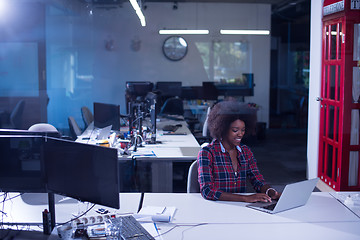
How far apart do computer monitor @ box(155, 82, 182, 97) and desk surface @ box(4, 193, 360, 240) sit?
4.09 m

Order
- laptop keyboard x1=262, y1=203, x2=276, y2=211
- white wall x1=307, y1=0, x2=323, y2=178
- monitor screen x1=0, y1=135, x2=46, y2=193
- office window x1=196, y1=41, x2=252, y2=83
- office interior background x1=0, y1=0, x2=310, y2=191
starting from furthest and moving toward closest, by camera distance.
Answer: office window x1=196, y1=41, x2=252, y2=83, office interior background x1=0, y1=0, x2=310, y2=191, white wall x1=307, y1=0, x2=323, y2=178, laptop keyboard x1=262, y1=203, x2=276, y2=211, monitor screen x1=0, y1=135, x2=46, y2=193

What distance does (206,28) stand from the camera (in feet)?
23.2

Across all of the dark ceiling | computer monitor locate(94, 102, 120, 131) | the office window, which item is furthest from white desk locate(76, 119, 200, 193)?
the dark ceiling

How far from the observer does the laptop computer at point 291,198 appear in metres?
2.68

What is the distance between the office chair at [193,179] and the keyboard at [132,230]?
820 mm

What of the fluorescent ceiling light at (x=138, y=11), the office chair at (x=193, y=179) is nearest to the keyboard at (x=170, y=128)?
the fluorescent ceiling light at (x=138, y=11)

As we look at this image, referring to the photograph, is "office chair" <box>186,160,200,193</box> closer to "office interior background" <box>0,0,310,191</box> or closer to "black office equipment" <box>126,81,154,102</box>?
"black office equipment" <box>126,81,154,102</box>

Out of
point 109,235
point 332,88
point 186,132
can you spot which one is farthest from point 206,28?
point 109,235

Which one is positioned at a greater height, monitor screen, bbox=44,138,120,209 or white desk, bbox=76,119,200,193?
monitor screen, bbox=44,138,120,209

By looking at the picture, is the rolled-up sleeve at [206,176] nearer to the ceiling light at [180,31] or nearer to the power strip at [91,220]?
the power strip at [91,220]

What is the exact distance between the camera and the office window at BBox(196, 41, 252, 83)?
7.29m

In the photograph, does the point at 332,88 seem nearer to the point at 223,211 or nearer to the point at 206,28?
the point at 206,28

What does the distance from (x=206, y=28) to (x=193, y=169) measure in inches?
164

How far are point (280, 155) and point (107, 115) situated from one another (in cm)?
321
